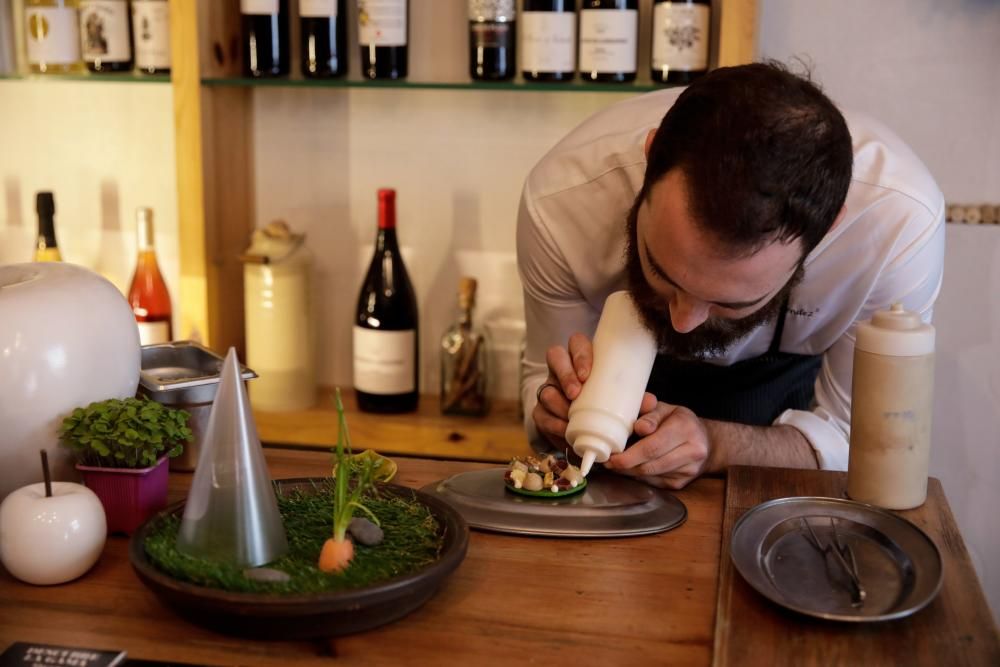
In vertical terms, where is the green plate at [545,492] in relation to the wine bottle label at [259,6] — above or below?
below

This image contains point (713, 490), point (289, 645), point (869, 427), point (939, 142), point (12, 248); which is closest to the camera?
point (289, 645)

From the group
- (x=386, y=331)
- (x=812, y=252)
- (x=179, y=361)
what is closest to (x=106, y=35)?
(x=386, y=331)

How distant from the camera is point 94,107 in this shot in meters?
2.34

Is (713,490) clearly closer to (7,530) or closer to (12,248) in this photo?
(7,530)

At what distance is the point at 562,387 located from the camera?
1324mm

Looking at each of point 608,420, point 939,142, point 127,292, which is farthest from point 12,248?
point 939,142

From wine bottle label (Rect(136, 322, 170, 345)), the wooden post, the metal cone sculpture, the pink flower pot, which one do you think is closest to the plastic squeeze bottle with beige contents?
the metal cone sculpture

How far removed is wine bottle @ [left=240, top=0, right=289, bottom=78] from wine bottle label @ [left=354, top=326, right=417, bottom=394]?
0.52m

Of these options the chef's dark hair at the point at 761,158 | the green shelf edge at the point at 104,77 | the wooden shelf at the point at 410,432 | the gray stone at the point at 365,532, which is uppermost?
the green shelf edge at the point at 104,77

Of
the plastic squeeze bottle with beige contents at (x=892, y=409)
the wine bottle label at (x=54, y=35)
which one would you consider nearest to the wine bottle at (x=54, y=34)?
the wine bottle label at (x=54, y=35)

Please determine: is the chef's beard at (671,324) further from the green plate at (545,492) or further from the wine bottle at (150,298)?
the wine bottle at (150,298)

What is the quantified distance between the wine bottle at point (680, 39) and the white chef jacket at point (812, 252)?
0.94 ft

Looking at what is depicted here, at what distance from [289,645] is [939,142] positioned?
1.61 meters

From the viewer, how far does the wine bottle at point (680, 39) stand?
6.29ft
